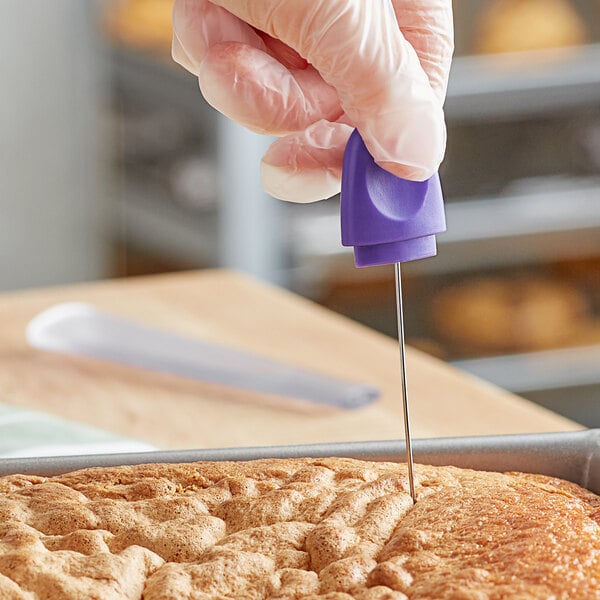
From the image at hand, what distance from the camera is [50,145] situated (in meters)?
3.84

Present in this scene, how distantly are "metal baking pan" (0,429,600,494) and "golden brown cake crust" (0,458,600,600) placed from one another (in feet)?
0.06

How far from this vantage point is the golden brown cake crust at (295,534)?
610 millimetres

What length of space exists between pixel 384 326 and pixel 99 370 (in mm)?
1987

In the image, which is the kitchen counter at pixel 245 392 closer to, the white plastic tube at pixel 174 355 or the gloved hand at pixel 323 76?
the white plastic tube at pixel 174 355

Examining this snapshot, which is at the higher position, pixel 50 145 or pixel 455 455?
pixel 50 145

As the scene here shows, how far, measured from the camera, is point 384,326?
11.0ft

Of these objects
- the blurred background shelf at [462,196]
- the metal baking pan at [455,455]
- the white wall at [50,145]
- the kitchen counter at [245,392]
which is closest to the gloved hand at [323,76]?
the metal baking pan at [455,455]

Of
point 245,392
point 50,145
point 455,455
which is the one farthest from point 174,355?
point 50,145

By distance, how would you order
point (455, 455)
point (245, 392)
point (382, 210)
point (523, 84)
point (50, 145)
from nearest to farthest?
point (382, 210) < point (455, 455) < point (245, 392) < point (523, 84) < point (50, 145)

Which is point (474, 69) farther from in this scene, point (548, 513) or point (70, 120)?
point (548, 513)

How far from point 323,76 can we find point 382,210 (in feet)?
0.29

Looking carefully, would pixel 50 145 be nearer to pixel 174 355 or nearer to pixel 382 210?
pixel 174 355

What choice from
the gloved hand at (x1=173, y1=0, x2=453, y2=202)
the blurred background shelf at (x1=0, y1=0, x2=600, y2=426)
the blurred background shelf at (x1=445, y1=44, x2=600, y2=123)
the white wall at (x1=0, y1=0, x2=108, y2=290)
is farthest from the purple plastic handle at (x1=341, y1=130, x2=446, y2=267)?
the white wall at (x1=0, y1=0, x2=108, y2=290)

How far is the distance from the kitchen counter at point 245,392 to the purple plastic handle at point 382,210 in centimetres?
58
